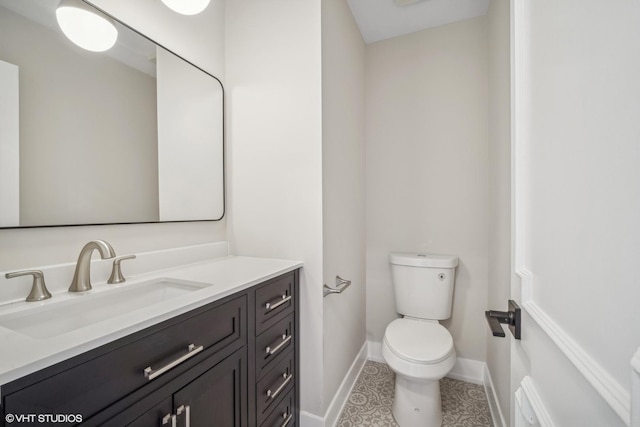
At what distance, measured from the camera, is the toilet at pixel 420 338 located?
137 cm

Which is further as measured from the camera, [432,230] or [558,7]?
[432,230]

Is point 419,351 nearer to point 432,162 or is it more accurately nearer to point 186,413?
point 186,413

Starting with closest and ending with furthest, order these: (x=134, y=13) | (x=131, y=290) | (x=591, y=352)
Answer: (x=591, y=352), (x=131, y=290), (x=134, y=13)

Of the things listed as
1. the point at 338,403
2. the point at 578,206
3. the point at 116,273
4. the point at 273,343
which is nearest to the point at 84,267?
the point at 116,273

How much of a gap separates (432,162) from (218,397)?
1922 mm

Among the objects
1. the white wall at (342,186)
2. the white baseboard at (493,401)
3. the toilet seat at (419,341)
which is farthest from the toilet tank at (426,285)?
the white baseboard at (493,401)

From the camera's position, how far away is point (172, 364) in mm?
734

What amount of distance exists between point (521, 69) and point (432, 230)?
1.50 meters

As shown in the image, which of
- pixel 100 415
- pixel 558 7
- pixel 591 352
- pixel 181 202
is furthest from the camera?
pixel 181 202

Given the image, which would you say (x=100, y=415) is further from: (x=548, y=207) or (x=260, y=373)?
(x=548, y=207)

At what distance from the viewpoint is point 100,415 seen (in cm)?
58

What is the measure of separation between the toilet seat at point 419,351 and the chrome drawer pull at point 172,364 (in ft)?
3.42

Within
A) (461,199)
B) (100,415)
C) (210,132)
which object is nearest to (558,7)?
(100,415)

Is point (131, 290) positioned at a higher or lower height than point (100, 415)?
higher
